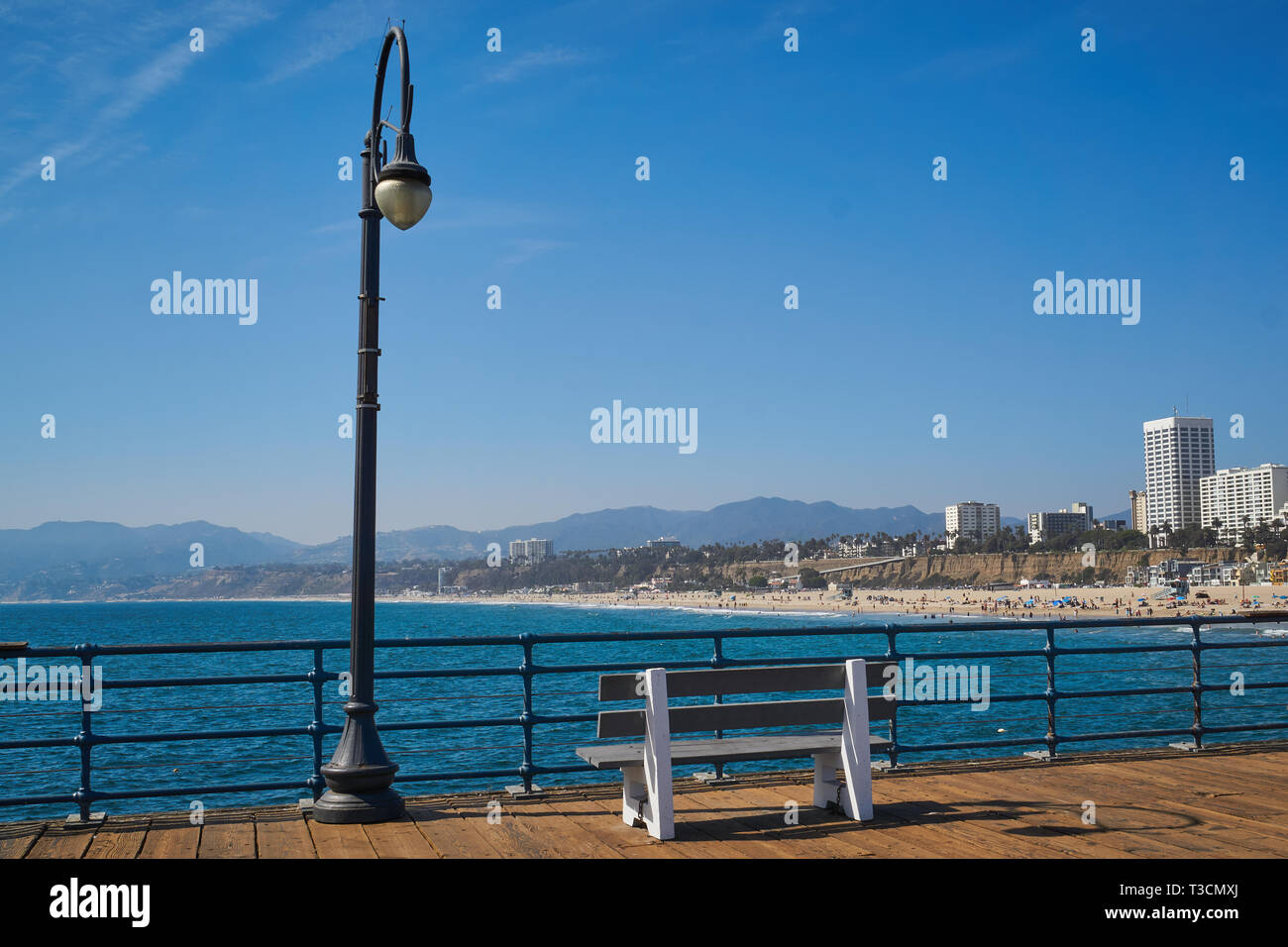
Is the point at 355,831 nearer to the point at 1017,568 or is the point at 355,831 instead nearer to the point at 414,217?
the point at 414,217

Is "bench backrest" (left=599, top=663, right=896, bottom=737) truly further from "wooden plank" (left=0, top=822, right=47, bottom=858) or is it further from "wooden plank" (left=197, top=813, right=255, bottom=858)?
"wooden plank" (left=0, top=822, right=47, bottom=858)

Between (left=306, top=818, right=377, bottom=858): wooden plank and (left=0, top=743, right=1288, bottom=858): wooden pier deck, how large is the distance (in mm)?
12

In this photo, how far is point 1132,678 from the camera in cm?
5759

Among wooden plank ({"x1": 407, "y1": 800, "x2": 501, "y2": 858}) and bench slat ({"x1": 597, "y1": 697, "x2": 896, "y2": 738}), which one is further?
bench slat ({"x1": 597, "y1": 697, "x2": 896, "y2": 738})

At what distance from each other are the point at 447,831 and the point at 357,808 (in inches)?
25.5

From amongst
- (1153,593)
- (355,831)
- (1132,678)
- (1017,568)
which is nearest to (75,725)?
(355,831)

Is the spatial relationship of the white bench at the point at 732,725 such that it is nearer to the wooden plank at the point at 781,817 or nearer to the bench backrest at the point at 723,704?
the bench backrest at the point at 723,704

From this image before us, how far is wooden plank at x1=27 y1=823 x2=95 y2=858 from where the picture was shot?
6039 millimetres

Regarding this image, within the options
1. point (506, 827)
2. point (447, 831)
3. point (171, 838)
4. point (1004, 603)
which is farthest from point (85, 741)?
point (1004, 603)

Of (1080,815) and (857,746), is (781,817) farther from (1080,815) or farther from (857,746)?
(1080,815)

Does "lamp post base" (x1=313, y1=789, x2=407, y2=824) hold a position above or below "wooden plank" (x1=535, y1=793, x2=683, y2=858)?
above

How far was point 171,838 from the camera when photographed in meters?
6.47

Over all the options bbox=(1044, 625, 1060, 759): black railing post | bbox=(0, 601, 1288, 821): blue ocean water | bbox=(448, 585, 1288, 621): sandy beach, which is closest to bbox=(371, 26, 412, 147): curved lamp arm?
bbox=(0, 601, 1288, 821): blue ocean water

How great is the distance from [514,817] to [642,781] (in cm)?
100
